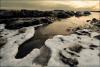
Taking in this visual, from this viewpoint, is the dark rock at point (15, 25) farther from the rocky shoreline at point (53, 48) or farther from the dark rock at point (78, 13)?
the dark rock at point (78, 13)

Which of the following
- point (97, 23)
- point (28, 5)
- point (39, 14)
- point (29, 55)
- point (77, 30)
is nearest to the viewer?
point (29, 55)

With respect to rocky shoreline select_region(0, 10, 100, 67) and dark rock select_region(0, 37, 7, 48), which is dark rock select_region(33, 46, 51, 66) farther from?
dark rock select_region(0, 37, 7, 48)

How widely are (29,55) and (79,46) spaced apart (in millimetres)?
1488

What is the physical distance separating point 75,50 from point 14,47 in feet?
5.96

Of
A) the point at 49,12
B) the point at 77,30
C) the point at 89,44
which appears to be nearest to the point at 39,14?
the point at 49,12

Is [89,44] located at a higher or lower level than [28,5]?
→ lower

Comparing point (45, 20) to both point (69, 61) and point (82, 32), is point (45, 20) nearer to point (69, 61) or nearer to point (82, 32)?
point (82, 32)

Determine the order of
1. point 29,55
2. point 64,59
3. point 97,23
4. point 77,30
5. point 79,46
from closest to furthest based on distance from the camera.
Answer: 1. point 64,59
2. point 29,55
3. point 79,46
4. point 77,30
5. point 97,23

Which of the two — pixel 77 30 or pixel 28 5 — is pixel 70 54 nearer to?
pixel 77 30

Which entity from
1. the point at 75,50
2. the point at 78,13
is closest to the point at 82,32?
the point at 75,50

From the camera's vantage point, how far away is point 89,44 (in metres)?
6.20

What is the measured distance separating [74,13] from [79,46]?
4.85 metres

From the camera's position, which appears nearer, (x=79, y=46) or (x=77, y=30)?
(x=79, y=46)

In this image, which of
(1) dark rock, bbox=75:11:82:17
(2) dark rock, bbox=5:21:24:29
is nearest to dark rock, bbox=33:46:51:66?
(2) dark rock, bbox=5:21:24:29
